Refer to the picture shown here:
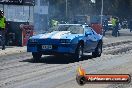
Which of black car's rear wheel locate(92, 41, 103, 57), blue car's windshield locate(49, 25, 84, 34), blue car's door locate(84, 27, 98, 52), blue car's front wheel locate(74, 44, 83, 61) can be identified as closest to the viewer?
blue car's front wheel locate(74, 44, 83, 61)

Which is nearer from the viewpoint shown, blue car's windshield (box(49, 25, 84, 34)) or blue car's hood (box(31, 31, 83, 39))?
blue car's hood (box(31, 31, 83, 39))

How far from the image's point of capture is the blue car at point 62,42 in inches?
539

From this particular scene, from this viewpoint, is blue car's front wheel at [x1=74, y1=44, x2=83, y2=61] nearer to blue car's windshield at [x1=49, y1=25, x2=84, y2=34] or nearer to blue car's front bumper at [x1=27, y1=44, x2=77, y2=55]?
blue car's front bumper at [x1=27, y1=44, x2=77, y2=55]

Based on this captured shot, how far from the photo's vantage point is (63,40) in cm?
1366

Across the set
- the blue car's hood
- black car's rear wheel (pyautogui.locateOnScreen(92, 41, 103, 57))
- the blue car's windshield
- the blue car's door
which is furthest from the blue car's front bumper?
black car's rear wheel (pyautogui.locateOnScreen(92, 41, 103, 57))

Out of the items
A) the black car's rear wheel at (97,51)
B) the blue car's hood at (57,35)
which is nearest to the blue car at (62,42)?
the blue car's hood at (57,35)

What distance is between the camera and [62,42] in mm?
13672

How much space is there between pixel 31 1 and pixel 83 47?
34.6ft

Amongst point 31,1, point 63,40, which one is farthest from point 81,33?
point 31,1

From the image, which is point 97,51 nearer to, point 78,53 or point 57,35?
point 78,53

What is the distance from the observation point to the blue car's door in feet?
50.3

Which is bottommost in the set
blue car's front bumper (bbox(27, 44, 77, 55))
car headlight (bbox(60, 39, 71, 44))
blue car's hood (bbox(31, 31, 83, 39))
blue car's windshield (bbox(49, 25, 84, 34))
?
blue car's front bumper (bbox(27, 44, 77, 55))

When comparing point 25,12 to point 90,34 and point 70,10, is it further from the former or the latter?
point 70,10

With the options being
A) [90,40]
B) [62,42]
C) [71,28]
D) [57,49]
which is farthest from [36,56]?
[90,40]
